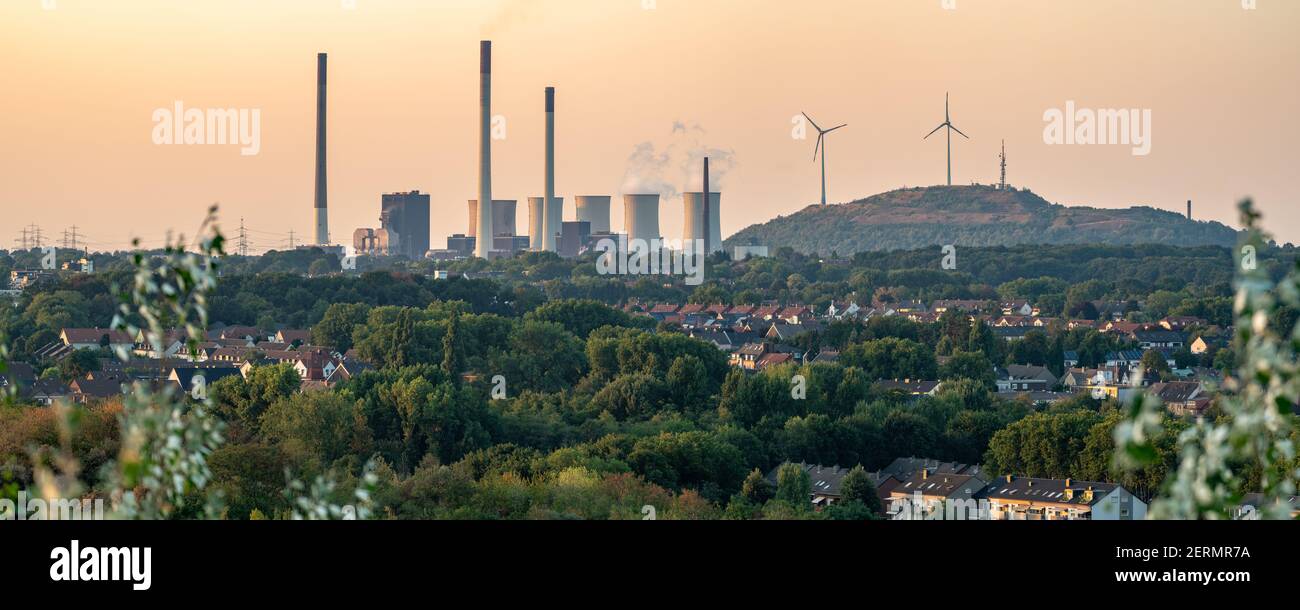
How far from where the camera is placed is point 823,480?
3625cm

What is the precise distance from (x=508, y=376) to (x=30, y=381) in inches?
518

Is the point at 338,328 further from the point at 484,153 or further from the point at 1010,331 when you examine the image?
the point at 484,153

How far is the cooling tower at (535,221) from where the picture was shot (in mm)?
151375

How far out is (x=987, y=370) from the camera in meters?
59.7

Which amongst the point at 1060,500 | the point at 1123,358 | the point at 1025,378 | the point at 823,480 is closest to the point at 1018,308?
the point at 1123,358

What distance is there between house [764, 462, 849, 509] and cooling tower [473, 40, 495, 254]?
79162 millimetres

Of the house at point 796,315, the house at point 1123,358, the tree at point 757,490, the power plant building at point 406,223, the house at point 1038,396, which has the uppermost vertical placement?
the power plant building at point 406,223

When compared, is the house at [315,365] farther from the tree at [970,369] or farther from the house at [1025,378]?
the house at [1025,378]

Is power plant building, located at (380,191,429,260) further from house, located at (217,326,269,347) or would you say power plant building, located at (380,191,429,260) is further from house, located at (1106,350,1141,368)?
house, located at (1106,350,1141,368)

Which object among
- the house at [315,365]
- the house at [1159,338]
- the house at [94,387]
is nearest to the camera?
the house at [94,387]

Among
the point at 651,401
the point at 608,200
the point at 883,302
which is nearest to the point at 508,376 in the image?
the point at 651,401

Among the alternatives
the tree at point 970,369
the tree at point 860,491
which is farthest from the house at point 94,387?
the tree at point 970,369

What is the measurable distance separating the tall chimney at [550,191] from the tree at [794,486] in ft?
312
